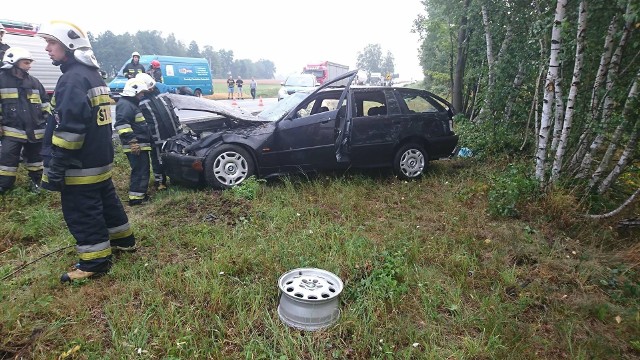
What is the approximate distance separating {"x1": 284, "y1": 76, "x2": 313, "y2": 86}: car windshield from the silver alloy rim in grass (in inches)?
694

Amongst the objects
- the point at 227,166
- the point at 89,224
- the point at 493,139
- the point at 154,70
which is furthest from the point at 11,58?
the point at 493,139

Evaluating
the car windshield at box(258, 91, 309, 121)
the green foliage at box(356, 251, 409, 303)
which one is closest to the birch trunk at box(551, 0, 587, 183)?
the green foliage at box(356, 251, 409, 303)

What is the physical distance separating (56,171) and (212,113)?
2.90 meters

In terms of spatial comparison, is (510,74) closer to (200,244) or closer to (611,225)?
(611,225)

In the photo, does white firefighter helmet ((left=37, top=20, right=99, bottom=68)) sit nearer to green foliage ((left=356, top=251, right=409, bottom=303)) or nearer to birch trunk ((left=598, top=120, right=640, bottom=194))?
green foliage ((left=356, top=251, right=409, bottom=303))

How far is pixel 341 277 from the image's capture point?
3.12 m

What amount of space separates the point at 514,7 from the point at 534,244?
5.25 meters

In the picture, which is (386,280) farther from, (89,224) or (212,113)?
(212,113)

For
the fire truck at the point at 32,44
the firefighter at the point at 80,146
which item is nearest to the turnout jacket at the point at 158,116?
the firefighter at the point at 80,146

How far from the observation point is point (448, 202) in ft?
15.8

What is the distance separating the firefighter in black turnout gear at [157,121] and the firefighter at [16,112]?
1.34m

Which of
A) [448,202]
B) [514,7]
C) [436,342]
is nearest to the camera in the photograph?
[436,342]

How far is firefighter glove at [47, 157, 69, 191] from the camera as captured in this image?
2.83 metres

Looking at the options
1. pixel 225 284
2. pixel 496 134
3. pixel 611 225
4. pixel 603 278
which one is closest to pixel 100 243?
pixel 225 284
